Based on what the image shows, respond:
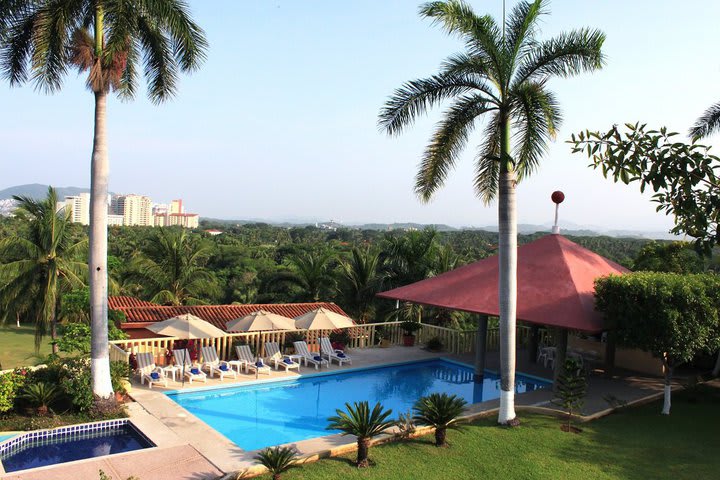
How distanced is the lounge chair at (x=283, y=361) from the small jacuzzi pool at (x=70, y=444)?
5405 millimetres

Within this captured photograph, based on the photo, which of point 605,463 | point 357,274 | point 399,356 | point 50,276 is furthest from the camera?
point 357,274

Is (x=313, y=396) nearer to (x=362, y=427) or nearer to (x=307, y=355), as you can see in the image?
(x=307, y=355)

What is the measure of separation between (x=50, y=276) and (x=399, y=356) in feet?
42.5

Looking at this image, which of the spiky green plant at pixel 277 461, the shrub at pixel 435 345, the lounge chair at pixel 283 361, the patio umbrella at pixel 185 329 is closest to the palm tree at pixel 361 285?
the shrub at pixel 435 345

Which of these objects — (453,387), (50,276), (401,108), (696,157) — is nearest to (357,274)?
(453,387)

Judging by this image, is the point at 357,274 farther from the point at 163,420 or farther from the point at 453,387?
the point at 163,420

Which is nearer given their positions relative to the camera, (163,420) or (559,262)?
(163,420)

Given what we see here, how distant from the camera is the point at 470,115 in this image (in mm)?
11797

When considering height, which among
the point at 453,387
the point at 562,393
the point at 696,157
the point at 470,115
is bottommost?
the point at 453,387

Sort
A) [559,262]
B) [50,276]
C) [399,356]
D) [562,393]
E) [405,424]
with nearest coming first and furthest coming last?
[405,424], [562,393], [559,262], [399,356], [50,276]

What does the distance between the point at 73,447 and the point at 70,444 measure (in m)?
0.20

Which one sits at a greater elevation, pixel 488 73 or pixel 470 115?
pixel 488 73

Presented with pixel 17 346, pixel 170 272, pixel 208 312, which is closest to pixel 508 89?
pixel 208 312

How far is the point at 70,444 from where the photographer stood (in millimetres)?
10125
